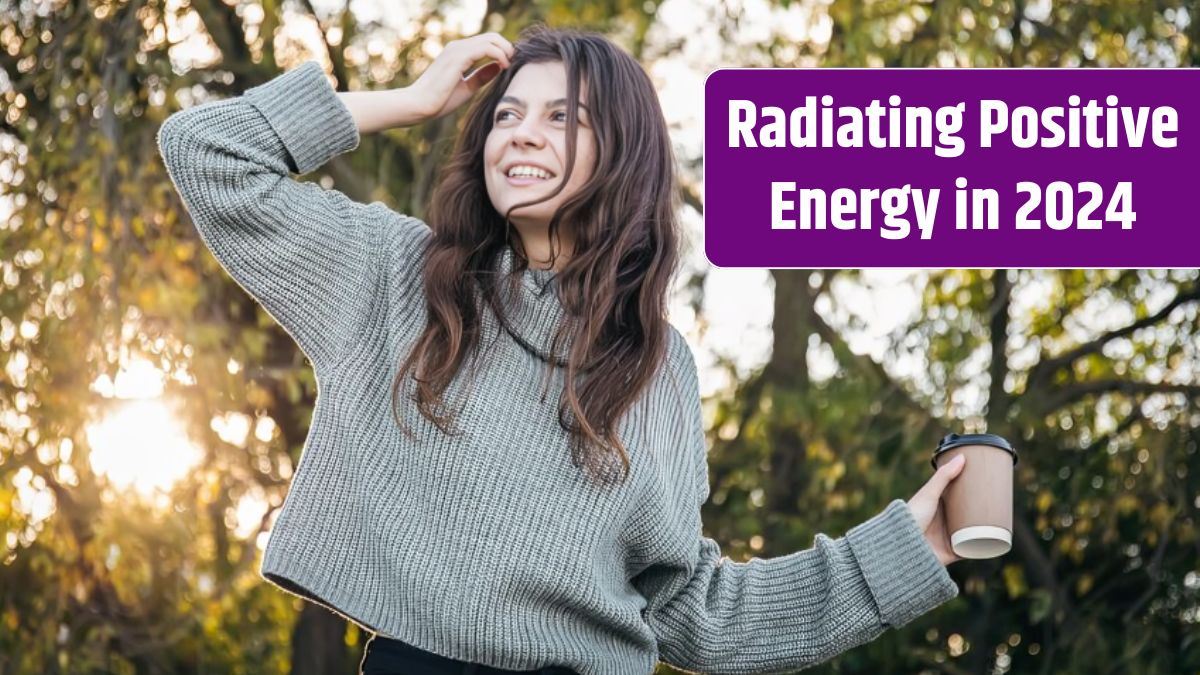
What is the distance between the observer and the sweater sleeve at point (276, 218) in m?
1.67

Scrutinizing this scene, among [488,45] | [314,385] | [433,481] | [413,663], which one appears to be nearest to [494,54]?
[488,45]

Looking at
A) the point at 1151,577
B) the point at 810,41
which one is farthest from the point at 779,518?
the point at 810,41

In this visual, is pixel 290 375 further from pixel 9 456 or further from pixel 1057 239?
pixel 1057 239

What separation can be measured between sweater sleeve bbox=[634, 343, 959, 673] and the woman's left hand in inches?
0.6

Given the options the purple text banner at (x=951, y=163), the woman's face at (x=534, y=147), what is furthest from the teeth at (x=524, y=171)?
the purple text banner at (x=951, y=163)

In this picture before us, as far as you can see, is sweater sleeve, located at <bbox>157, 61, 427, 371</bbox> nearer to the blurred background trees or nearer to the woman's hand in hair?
the woman's hand in hair

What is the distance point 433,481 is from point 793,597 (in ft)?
1.50

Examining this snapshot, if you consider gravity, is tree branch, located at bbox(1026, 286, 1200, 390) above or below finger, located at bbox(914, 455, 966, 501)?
above

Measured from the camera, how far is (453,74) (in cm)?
184

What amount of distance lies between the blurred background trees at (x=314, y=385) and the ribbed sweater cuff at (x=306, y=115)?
76.4 inches

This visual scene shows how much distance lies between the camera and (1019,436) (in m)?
4.19

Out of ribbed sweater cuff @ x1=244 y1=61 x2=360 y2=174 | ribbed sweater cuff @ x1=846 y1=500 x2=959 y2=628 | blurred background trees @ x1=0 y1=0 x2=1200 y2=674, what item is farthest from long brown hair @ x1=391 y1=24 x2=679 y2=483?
blurred background trees @ x1=0 y1=0 x2=1200 y2=674

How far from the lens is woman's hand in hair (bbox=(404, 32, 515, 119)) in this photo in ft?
6.01

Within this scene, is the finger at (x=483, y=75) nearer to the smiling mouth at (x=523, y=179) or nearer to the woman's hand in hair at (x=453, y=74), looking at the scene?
the woman's hand in hair at (x=453, y=74)
